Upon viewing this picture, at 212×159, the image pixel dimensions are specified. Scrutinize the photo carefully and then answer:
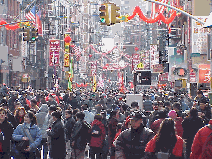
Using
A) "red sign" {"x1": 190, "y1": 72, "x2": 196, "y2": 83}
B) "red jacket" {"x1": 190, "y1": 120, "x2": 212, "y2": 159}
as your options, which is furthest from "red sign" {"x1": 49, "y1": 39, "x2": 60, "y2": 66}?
"red jacket" {"x1": 190, "y1": 120, "x2": 212, "y2": 159}

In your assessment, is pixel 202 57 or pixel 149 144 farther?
pixel 202 57

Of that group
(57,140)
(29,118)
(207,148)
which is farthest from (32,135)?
(207,148)

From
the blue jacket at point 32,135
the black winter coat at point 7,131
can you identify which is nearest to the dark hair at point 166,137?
the blue jacket at point 32,135

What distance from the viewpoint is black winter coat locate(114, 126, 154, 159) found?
873 centimetres

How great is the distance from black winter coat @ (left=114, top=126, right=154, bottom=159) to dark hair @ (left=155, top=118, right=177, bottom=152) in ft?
1.48

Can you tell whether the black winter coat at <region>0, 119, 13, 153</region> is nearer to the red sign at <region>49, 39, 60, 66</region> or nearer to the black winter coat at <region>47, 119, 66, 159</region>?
the black winter coat at <region>47, 119, 66, 159</region>

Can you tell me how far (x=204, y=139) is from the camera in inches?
326

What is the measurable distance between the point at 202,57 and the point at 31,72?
31.4 metres

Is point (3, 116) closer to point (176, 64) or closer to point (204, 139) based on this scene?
point (204, 139)

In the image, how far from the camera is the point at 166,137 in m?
8.41

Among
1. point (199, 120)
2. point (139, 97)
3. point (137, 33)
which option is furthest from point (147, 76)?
point (137, 33)

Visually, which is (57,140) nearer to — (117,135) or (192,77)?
(117,135)

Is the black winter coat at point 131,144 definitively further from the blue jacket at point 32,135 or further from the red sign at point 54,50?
the red sign at point 54,50

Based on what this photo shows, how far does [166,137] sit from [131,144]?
62cm
